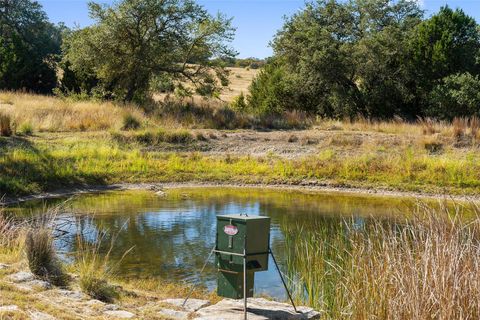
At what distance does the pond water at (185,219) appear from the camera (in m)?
10.4

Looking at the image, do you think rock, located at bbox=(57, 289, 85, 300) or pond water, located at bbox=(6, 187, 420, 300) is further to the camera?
pond water, located at bbox=(6, 187, 420, 300)

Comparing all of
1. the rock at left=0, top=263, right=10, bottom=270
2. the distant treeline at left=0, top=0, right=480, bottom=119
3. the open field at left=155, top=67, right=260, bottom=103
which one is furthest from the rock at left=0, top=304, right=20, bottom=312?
the open field at left=155, top=67, right=260, bottom=103

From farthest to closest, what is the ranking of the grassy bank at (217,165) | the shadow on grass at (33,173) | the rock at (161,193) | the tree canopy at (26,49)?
the tree canopy at (26,49)
the grassy bank at (217,165)
the rock at (161,193)
the shadow on grass at (33,173)

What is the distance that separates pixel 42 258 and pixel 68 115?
65.3 ft

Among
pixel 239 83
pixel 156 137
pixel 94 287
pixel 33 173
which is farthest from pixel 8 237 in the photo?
pixel 239 83

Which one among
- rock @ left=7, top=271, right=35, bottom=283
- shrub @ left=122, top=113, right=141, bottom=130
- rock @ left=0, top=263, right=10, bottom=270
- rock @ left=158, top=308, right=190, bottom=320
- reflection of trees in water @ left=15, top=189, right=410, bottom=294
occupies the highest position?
shrub @ left=122, top=113, right=141, bottom=130

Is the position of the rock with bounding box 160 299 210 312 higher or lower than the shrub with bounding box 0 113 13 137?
lower

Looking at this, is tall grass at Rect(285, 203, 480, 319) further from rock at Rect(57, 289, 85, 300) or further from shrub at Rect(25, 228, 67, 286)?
shrub at Rect(25, 228, 67, 286)

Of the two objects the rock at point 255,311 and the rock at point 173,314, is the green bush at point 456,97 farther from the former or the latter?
the rock at point 173,314

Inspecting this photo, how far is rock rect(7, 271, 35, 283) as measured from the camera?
292 inches

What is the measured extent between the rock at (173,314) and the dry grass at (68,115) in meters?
19.5

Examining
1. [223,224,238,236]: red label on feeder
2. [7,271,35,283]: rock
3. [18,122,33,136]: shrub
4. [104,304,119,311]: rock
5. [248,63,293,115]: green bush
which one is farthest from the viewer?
[248,63,293,115]: green bush

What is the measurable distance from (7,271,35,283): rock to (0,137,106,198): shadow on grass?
33.2 ft

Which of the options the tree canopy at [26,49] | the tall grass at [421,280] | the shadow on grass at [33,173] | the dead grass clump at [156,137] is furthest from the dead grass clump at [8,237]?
the tree canopy at [26,49]
